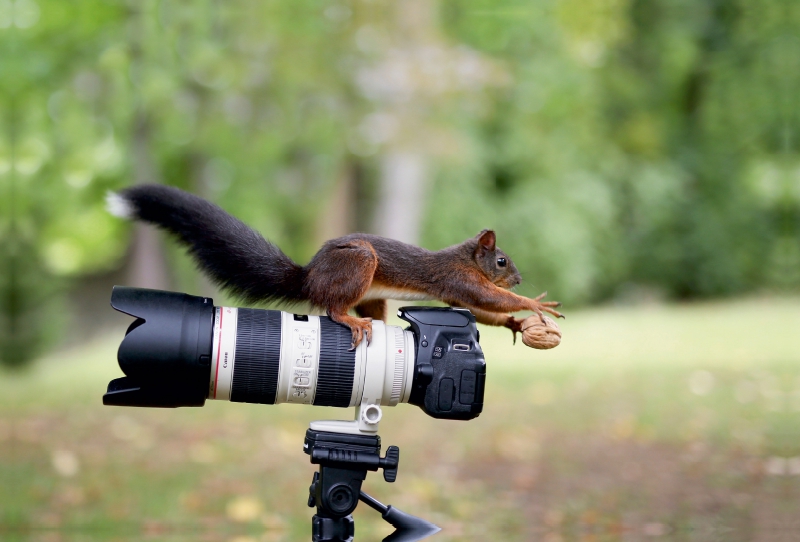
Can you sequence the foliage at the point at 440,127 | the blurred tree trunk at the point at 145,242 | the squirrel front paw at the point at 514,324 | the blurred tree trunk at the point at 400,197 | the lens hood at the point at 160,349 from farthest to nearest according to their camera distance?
1. the blurred tree trunk at the point at 145,242
2. the blurred tree trunk at the point at 400,197
3. the foliage at the point at 440,127
4. the squirrel front paw at the point at 514,324
5. the lens hood at the point at 160,349

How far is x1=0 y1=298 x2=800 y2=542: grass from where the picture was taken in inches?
116

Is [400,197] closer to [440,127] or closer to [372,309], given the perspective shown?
[440,127]

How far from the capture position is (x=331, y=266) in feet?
5.57

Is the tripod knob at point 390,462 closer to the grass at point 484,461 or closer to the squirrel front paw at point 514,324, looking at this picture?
the squirrel front paw at point 514,324

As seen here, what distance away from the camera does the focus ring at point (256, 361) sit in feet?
5.12

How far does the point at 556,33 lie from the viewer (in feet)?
25.7

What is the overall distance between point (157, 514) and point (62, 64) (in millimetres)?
4513

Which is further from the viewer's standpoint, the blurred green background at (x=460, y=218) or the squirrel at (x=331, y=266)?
the blurred green background at (x=460, y=218)

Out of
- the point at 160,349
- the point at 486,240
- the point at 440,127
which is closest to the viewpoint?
the point at 160,349

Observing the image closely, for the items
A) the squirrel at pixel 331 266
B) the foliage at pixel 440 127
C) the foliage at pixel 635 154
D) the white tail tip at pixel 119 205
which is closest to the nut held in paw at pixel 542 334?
the squirrel at pixel 331 266

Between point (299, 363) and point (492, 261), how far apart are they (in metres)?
0.55

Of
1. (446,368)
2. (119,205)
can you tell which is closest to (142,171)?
(119,205)

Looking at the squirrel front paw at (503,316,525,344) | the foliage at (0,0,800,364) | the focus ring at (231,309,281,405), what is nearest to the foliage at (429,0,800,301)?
the foliage at (0,0,800,364)

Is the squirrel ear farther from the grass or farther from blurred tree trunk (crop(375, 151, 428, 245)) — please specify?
blurred tree trunk (crop(375, 151, 428, 245))
